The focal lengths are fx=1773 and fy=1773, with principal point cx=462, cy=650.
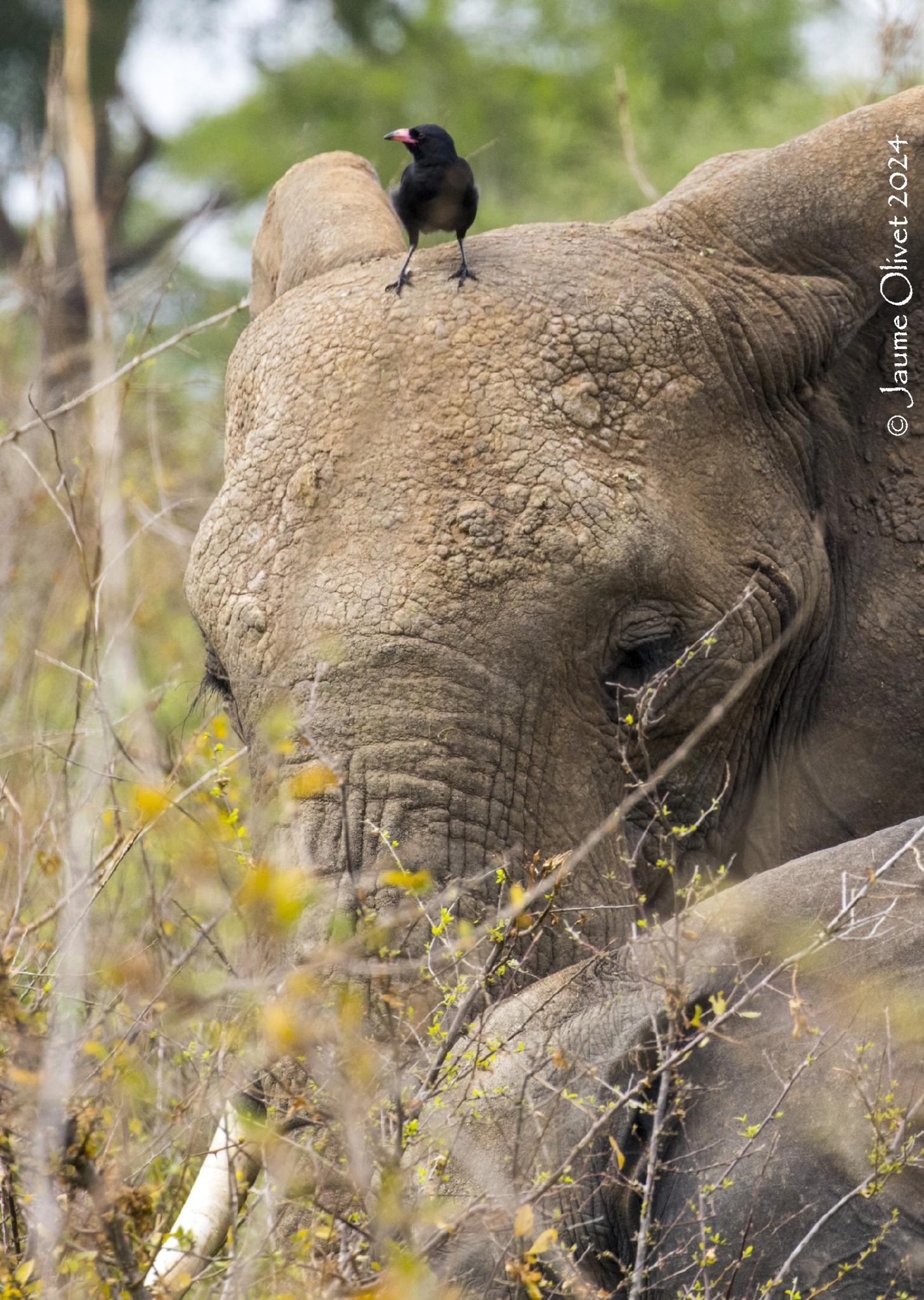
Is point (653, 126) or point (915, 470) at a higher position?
point (653, 126)

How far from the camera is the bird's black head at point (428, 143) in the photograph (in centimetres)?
341

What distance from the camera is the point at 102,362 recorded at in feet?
7.79

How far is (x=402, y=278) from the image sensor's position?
3453 millimetres

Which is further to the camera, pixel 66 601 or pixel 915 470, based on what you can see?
pixel 66 601

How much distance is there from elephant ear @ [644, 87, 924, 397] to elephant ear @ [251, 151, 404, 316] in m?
0.60

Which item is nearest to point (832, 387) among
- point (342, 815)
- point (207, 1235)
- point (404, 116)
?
point (342, 815)

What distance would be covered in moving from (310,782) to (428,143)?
152 cm

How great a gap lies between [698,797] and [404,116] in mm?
16236

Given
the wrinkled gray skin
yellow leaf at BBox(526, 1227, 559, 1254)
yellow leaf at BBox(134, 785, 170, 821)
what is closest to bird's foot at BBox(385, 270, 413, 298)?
the wrinkled gray skin

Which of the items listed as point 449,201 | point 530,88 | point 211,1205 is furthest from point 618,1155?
point 530,88

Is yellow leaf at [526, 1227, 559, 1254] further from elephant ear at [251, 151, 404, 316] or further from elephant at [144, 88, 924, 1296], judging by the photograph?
elephant ear at [251, 151, 404, 316]

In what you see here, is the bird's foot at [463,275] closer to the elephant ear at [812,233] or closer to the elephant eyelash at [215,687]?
the elephant ear at [812,233]

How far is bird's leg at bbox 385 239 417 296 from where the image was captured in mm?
3450

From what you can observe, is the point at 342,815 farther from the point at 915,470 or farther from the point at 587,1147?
the point at 915,470
